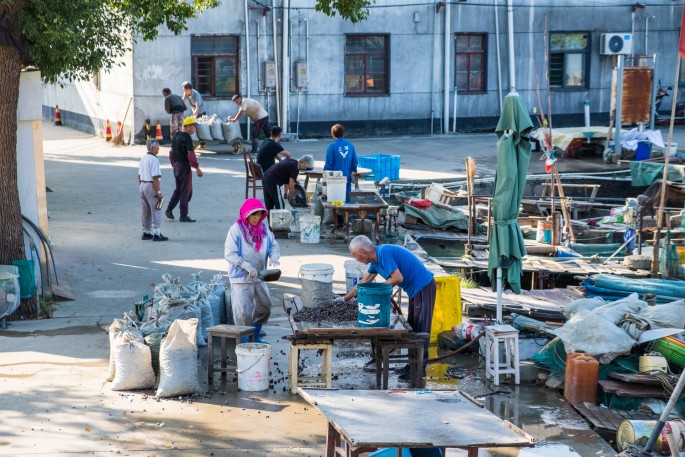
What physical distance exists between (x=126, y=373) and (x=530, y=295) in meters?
5.67

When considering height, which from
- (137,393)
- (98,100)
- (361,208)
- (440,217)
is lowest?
(137,393)

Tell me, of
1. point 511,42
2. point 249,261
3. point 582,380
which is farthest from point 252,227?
point 511,42

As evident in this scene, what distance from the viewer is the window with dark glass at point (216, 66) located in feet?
99.6

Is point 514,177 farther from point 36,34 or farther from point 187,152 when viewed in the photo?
point 187,152

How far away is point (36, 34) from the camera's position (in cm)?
1298

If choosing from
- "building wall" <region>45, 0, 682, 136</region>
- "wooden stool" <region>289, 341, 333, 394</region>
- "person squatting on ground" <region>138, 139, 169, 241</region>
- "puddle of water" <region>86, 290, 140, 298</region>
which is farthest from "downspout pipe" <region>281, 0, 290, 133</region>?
"wooden stool" <region>289, 341, 333, 394</region>

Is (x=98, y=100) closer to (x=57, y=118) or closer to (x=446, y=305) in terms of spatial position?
(x=57, y=118)

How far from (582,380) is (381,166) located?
1358cm

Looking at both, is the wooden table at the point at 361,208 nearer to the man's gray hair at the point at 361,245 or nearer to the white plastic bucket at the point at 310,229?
the white plastic bucket at the point at 310,229

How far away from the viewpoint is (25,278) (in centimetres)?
1321

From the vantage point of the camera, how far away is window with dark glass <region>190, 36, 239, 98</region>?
3036 cm

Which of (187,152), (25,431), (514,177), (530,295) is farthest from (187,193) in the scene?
(25,431)

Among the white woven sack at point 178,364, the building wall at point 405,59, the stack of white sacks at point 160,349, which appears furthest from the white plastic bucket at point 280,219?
the building wall at point 405,59

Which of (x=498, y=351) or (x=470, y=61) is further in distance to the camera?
(x=470, y=61)
